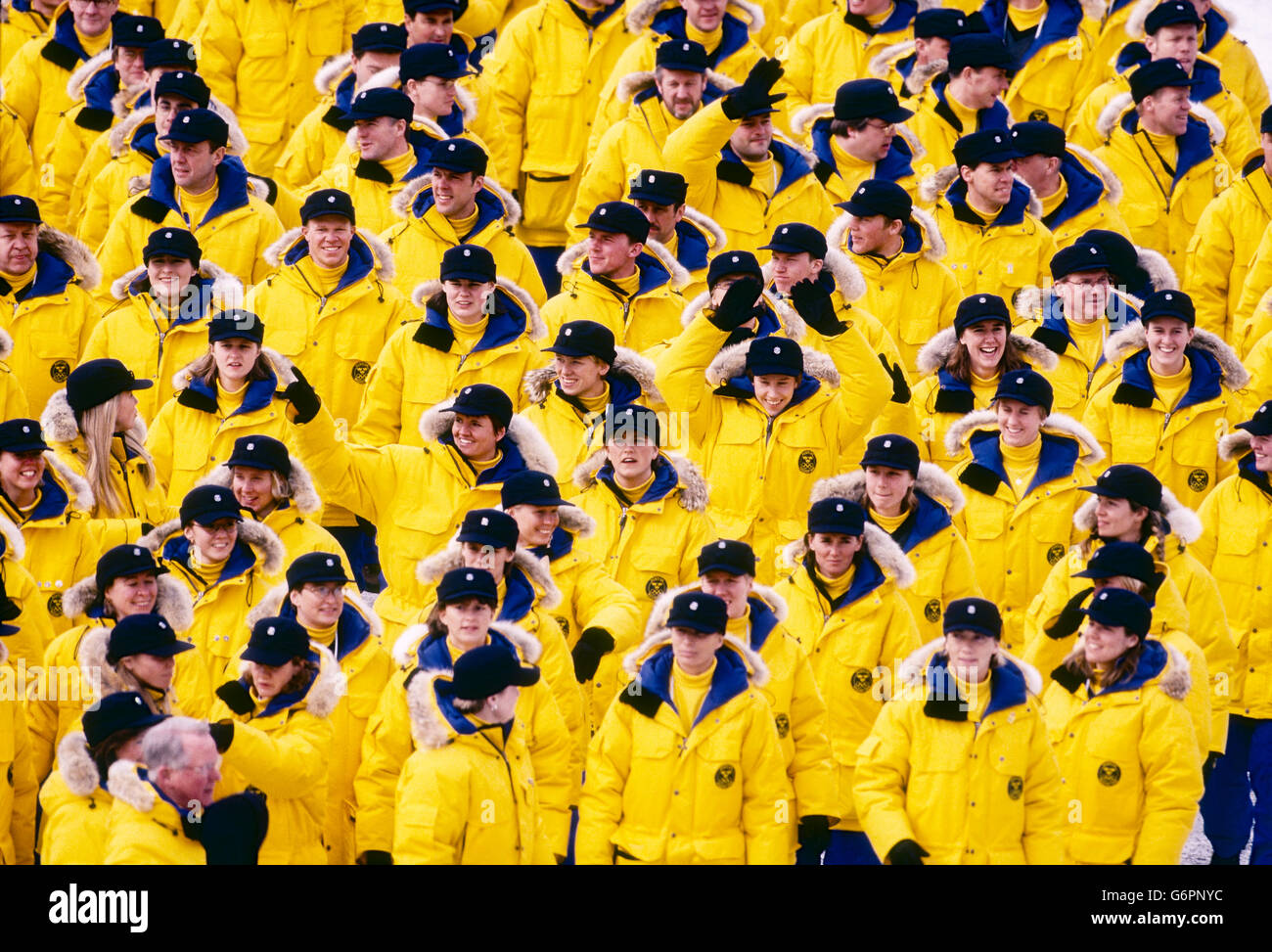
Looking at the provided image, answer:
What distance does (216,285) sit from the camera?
46.5ft

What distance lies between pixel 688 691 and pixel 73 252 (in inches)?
233

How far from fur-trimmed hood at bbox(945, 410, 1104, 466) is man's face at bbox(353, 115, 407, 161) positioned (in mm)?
4370

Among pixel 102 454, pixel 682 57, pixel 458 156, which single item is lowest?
pixel 102 454

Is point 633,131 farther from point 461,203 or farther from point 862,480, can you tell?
point 862,480

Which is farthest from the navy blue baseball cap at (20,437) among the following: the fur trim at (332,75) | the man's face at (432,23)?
the man's face at (432,23)

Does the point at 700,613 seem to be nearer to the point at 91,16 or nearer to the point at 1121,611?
the point at 1121,611

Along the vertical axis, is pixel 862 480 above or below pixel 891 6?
below

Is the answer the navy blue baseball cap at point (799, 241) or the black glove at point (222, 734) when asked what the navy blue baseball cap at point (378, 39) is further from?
the black glove at point (222, 734)

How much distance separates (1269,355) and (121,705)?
747 cm

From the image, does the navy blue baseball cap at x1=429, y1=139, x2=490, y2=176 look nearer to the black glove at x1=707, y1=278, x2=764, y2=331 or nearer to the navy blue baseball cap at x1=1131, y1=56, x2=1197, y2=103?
the black glove at x1=707, y1=278, x2=764, y2=331

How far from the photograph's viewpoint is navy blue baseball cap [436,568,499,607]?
34.7 ft

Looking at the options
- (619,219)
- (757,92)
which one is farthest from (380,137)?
(757,92)
